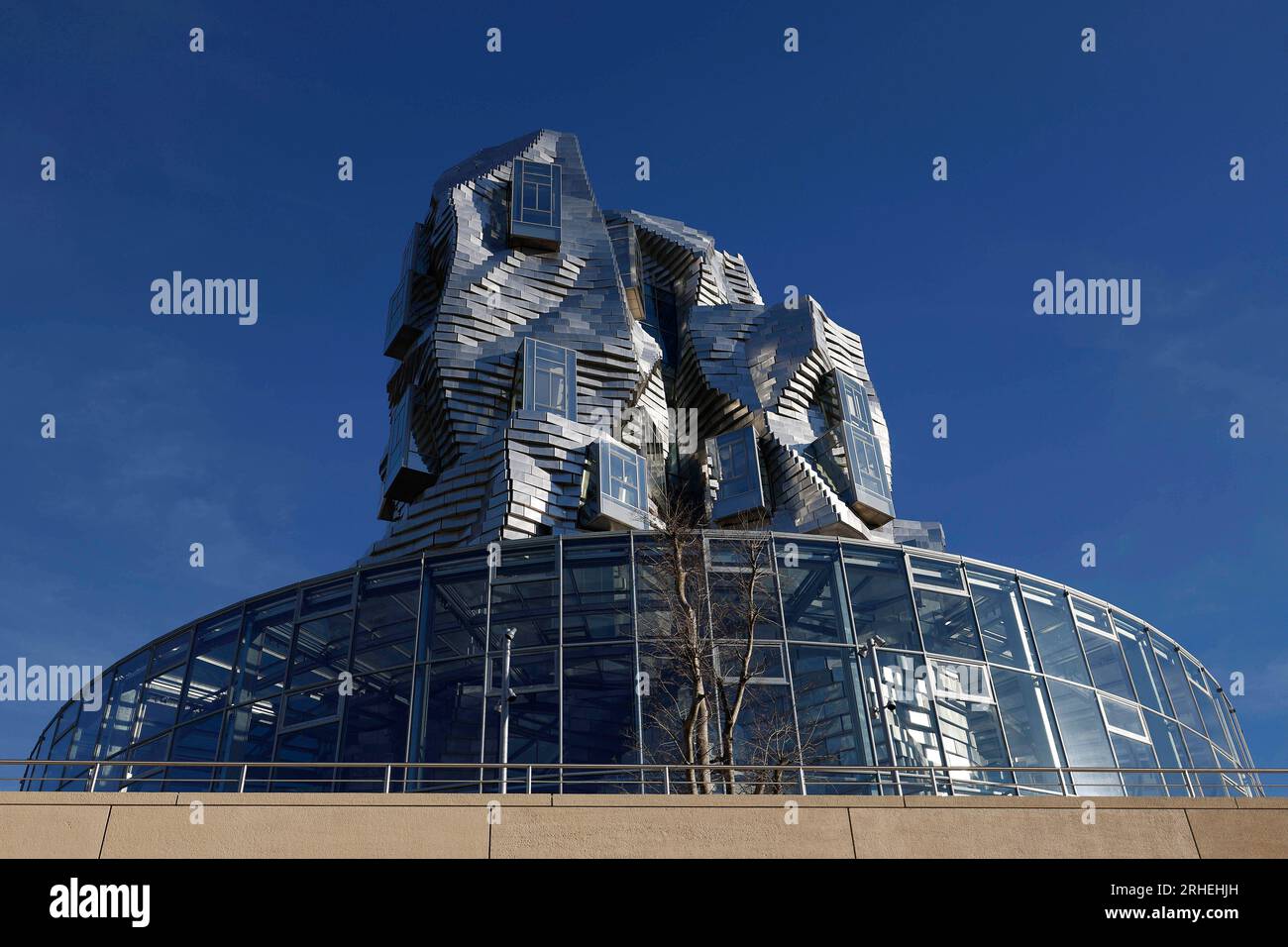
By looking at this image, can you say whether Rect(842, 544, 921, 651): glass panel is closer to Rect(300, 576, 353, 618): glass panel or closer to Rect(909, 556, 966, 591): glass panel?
Rect(909, 556, 966, 591): glass panel

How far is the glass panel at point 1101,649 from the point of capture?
110 feet

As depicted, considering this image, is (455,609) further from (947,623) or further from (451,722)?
(947,623)

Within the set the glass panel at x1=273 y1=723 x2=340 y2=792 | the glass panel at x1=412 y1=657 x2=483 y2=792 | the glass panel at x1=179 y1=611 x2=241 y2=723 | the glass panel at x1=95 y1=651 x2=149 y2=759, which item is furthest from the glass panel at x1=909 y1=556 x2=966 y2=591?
the glass panel at x1=95 y1=651 x2=149 y2=759

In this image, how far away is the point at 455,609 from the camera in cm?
3222

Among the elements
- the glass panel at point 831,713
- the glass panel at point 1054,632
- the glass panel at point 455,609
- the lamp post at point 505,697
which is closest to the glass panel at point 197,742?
the glass panel at point 455,609

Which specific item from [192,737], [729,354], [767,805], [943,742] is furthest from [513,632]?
[729,354]

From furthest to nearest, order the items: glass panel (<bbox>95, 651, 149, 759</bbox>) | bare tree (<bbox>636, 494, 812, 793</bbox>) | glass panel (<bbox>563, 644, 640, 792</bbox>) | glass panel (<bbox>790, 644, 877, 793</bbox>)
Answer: glass panel (<bbox>95, 651, 149, 759</bbox>) < glass panel (<bbox>790, 644, 877, 793</bbox>) < glass panel (<bbox>563, 644, 640, 792</bbox>) < bare tree (<bbox>636, 494, 812, 793</bbox>)

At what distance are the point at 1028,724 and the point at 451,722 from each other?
14767 mm

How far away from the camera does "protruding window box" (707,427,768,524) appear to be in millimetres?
42656

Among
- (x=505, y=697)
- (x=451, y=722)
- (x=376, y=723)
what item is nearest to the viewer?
(x=505, y=697)

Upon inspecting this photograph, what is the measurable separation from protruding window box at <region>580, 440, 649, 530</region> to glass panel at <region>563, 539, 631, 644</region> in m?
6.47

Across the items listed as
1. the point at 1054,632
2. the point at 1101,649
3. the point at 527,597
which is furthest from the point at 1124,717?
the point at 527,597
